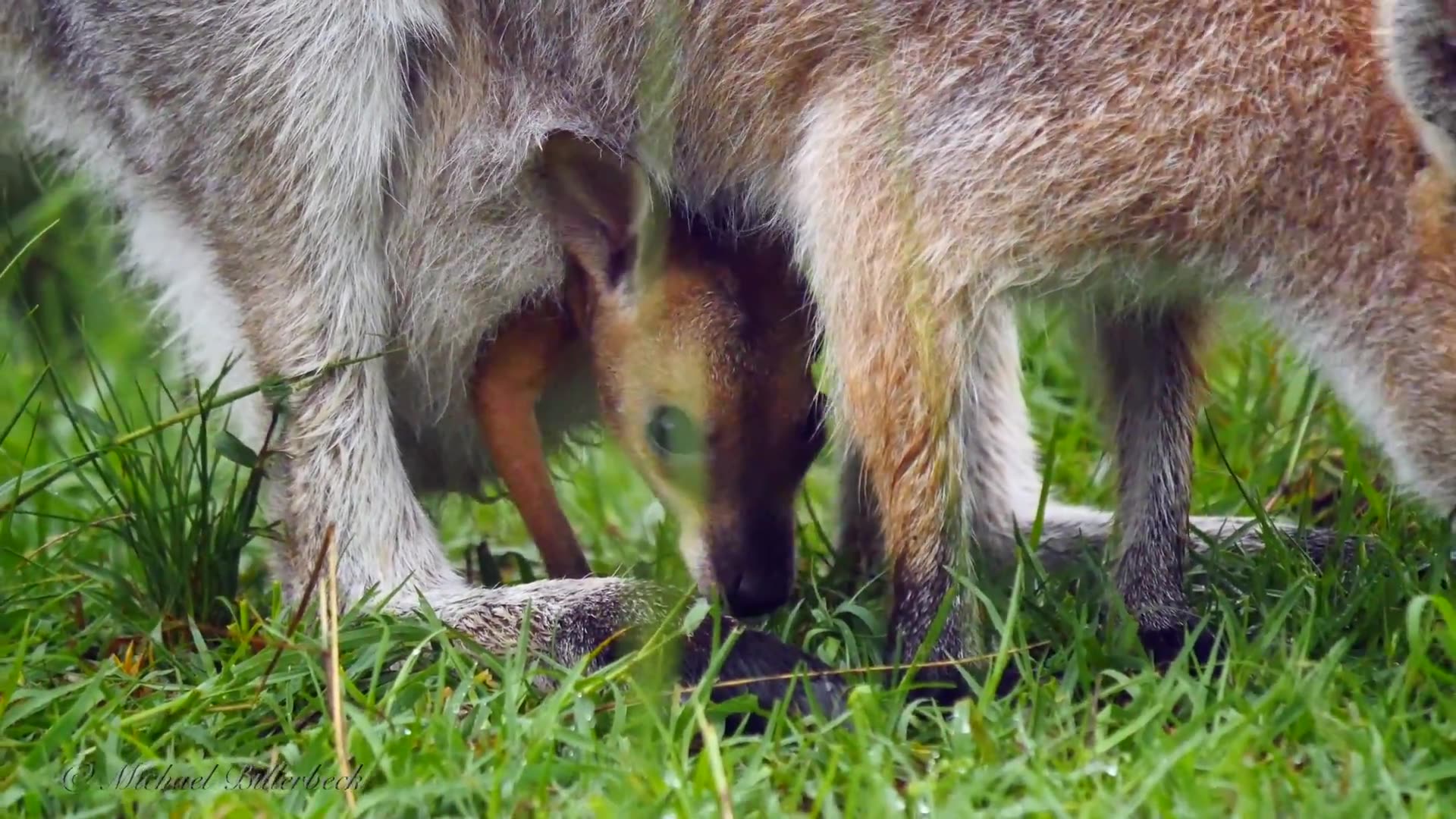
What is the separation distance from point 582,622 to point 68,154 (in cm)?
183

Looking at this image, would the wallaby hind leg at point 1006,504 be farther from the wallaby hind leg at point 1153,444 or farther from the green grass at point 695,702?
the wallaby hind leg at point 1153,444

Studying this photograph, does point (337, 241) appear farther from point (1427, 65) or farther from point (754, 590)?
point (1427, 65)

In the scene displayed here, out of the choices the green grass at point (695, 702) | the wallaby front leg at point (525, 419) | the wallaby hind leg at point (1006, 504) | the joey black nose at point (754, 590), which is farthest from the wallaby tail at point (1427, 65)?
the wallaby front leg at point (525, 419)

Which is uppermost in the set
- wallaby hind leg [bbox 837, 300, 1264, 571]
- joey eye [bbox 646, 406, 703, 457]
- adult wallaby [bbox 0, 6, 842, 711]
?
adult wallaby [bbox 0, 6, 842, 711]

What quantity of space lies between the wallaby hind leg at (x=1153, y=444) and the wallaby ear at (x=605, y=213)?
98 centimetres

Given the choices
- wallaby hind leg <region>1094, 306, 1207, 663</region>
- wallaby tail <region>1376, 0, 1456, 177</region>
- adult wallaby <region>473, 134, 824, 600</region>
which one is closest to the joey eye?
adult wallaby <region>473, 134, 824, 600</region>

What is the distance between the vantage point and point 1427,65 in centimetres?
285

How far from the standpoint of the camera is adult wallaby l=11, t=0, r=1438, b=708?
308cm

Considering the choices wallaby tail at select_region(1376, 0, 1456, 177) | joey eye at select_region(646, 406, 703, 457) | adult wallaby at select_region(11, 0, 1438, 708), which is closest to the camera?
wallaby tail at select_region(1376, 0, 1456, 177)

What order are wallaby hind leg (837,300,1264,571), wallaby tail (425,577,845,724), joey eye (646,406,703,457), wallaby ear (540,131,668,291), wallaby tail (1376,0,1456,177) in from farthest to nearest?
wallaby hind leg (837,300,1264,571) → joey eye (646,406,703,457) → wallaby ear (540,131,668,291) → wallaby tail (425,577,845,724) → wallaby tail (1376,0,1456,177)

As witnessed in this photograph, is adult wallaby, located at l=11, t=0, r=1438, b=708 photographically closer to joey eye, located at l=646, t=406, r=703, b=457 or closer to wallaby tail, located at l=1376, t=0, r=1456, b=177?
wallaby tail, located at l=1376, t=0, r=1456, b=177

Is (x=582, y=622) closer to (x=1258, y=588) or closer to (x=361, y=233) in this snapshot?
(x=361, y=233)

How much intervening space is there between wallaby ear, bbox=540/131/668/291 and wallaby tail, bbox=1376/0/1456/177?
1.50 m

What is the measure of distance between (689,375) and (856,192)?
25.5 inches
